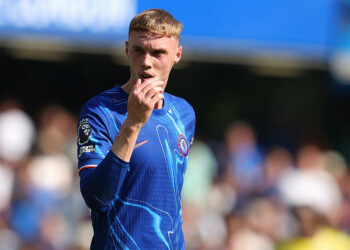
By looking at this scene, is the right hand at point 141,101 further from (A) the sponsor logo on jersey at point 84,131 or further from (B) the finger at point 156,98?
(A) the sponsor logo on jersey at point 84,131

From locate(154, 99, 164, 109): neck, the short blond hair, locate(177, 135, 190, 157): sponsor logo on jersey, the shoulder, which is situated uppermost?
the short blond hair

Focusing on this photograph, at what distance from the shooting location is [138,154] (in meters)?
2.78

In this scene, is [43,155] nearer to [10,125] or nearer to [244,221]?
[10,125]

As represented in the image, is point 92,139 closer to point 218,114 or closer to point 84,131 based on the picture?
point 84,131

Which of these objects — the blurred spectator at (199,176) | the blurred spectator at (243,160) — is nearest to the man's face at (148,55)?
the blurred spectator at (199,176)

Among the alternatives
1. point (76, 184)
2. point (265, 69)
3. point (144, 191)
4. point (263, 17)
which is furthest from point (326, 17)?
point (144, 191)

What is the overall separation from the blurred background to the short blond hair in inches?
130

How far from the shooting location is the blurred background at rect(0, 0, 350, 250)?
24.4 feet

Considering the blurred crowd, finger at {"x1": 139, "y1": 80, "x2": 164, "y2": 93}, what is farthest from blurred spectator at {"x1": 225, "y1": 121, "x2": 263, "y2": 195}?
finger at {"x1": 139, "y1": 80, "x2": 164, "y2": 93}

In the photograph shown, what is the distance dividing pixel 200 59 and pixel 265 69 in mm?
1625

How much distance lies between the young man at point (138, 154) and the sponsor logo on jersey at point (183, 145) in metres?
0.03

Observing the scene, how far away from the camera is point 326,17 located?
32.8 ft

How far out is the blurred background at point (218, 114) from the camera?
24.4 feet

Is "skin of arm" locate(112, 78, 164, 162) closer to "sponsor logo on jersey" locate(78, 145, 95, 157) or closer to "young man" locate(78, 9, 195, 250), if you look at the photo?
"young man" locate(78, 9, 195, 250)
